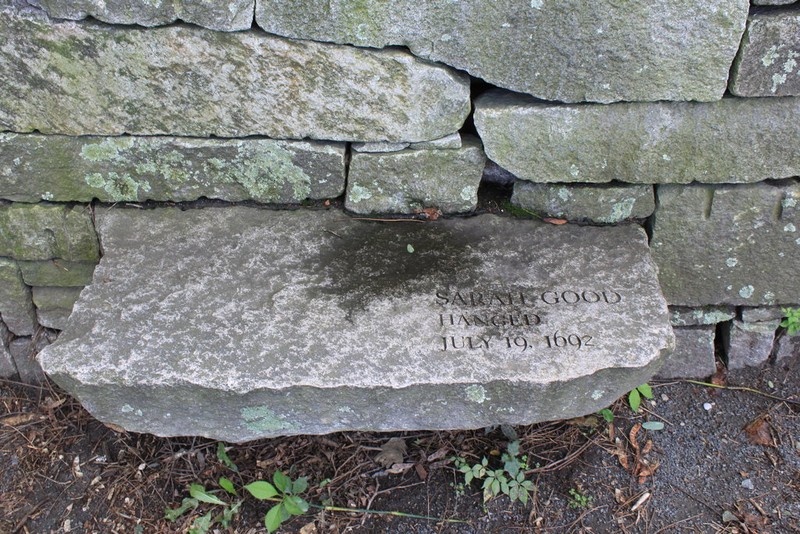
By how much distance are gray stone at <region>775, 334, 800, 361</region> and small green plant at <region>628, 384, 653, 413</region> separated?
24.3 inches

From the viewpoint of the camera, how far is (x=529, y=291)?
2342 mm

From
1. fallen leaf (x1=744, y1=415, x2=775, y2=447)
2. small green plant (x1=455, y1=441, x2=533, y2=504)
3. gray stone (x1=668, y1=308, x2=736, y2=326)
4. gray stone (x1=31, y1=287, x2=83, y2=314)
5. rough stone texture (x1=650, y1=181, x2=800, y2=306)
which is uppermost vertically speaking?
rough stone texture (x1=650, y1=181, x2=800, y2=306)

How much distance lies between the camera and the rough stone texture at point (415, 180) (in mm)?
2457

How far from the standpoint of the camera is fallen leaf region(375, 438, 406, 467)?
267cm

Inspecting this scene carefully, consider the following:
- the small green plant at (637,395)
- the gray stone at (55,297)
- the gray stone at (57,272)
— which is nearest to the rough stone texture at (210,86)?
the gray stone at (57,272)


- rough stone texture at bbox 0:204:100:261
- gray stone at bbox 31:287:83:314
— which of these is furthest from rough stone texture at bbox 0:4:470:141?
gray stone at bbox 31:287:83:314

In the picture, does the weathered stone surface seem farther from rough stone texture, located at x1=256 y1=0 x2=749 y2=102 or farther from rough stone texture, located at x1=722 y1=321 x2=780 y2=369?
rough stone texture, located at x1=722 y1=321 x2=780 y2=369

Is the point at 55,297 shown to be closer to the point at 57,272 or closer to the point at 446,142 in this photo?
the point at 57,272

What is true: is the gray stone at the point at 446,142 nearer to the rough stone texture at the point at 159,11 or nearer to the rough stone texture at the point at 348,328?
the rough stone texture at the point at 348,328

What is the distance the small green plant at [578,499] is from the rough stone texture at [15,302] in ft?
7.59

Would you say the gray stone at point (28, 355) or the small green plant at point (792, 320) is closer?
the small green plant at point (792, 320)

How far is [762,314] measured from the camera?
2893 mm

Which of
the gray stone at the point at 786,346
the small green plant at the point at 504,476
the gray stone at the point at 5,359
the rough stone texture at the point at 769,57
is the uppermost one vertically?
the rough stone texture at the point at 769,57

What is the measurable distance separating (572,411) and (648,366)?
277 millimetres
